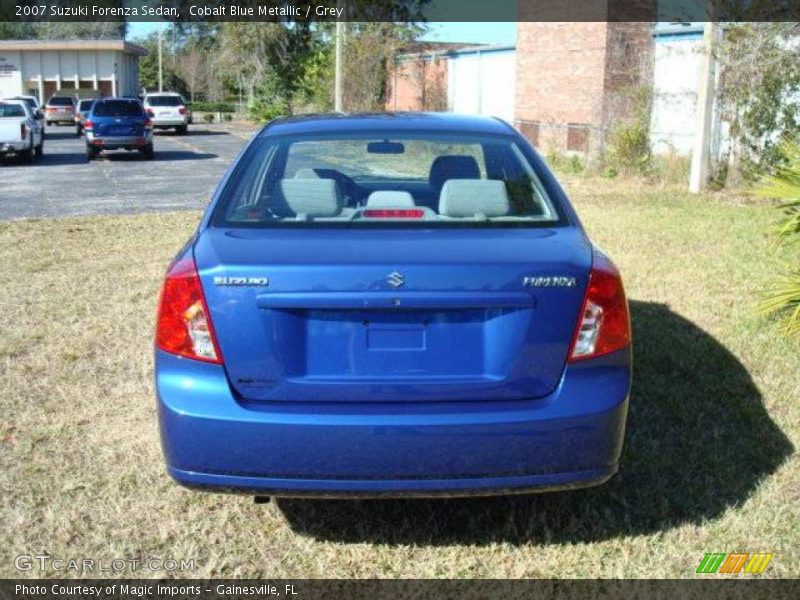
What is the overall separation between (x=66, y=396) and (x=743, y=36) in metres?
13.1

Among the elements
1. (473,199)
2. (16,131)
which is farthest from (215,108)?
(473,199)

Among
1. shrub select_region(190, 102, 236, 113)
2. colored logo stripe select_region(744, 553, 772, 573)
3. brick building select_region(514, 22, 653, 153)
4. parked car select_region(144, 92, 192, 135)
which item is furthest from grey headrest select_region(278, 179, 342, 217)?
shrub select_region(190, 102, 236, 113)

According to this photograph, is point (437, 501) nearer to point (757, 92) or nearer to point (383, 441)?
point (383, 441)

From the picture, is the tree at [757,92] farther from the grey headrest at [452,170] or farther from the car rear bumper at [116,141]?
the car rear bumper at [116,141]

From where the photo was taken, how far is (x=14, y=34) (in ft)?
313

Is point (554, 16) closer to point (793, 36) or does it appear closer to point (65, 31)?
point (793, 36)

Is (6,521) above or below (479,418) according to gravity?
below

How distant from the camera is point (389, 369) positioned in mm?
3264

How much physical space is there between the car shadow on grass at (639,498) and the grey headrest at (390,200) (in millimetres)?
1273

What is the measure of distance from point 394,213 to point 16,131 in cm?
2161

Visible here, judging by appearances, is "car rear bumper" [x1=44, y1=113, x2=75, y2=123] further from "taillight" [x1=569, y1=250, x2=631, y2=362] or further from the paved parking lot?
"taillight" [x1=569, y1=250, x2=631, y2=362]

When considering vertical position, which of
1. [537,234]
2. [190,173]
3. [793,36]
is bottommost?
[190,173]

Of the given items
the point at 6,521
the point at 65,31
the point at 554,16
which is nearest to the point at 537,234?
the point at 6,521

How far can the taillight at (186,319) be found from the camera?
3324 millimetres
